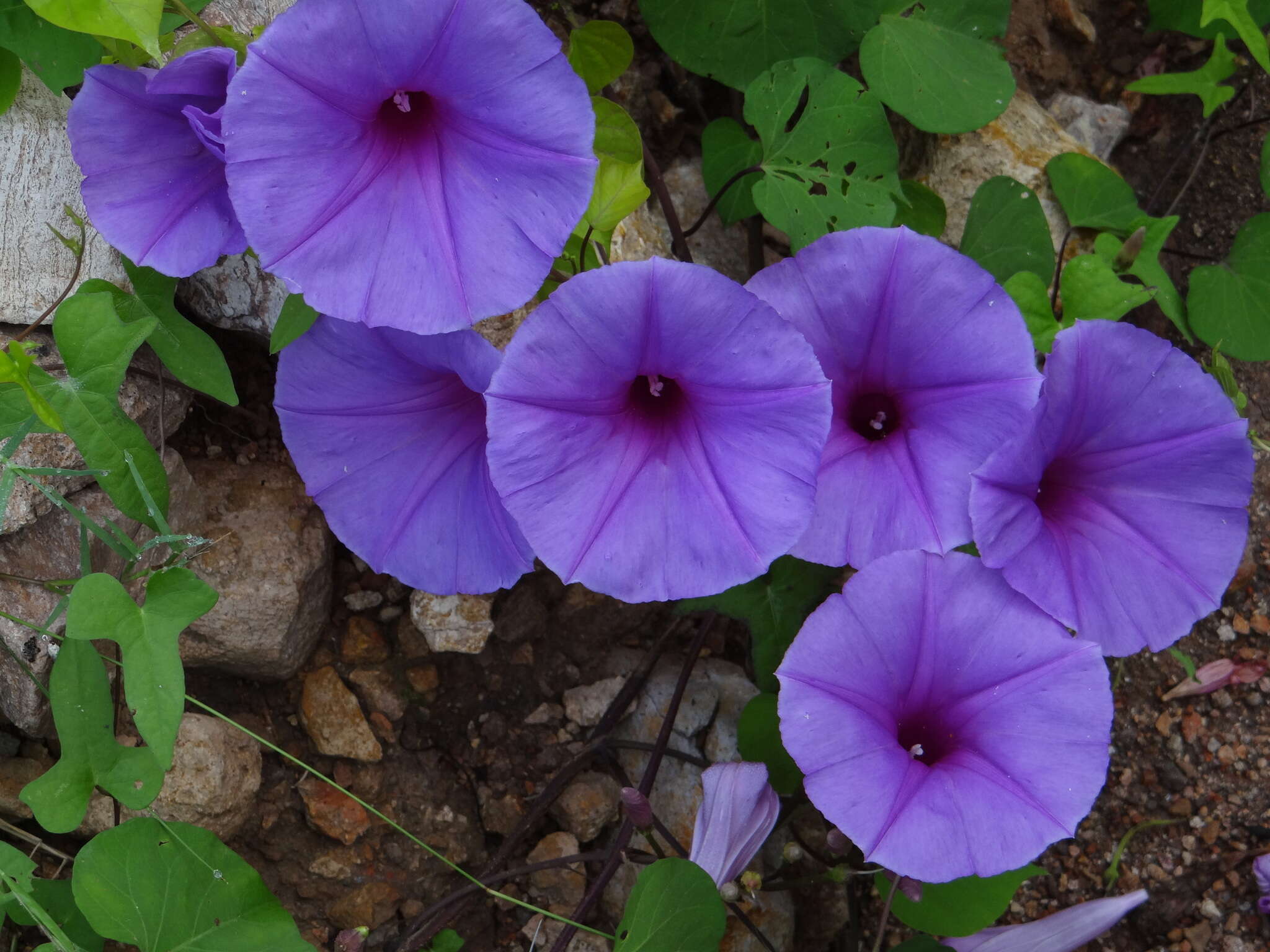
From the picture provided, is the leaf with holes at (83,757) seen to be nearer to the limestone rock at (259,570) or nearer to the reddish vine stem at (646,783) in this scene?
the limestone rock at (259,570)

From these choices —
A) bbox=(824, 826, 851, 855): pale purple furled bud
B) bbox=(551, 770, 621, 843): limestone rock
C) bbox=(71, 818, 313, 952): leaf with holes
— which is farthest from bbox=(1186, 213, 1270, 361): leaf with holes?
bbox=(71, 818, 313, 952): leaf with holes

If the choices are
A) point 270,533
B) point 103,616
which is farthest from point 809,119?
point 103,616

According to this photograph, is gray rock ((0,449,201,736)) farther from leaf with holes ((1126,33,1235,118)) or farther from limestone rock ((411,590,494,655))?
leaf with holes ((1126,33,1235,118))

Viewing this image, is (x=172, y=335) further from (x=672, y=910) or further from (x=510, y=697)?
(x=672, y=910)

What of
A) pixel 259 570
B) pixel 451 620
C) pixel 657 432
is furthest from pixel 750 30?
pixel 259 570

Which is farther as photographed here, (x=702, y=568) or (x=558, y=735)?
(x=558, y=735)

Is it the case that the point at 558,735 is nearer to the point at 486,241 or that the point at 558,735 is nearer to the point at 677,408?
the point at 677,408

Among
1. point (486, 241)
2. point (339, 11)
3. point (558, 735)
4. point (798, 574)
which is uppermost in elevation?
point (339, 11)

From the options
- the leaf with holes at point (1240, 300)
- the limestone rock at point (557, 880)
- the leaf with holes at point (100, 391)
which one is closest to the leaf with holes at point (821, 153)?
the leaf with holes at point (1240, 300)
